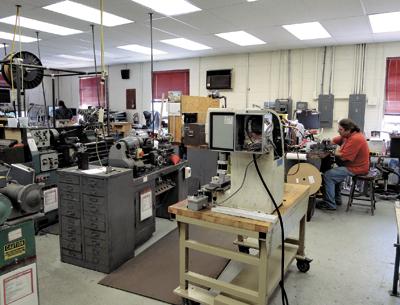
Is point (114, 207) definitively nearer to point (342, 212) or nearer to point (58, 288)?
point (58, 288)

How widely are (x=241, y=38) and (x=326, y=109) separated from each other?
2.35m

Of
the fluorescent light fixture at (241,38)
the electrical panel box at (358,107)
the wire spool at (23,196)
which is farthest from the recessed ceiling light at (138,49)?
the wire spool at (23,196)

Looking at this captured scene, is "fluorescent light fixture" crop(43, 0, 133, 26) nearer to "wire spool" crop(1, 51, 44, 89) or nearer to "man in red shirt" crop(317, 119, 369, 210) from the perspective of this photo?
"wire spool" crop(1, 51, 44, 89)

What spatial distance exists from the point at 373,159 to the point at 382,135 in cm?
95

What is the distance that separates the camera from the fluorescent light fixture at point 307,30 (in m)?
5.16

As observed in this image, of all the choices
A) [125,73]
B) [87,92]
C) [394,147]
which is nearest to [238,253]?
[394,147]

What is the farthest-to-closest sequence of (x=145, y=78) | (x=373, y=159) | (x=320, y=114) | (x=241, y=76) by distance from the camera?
1. (x=145, y=78)
2. (x=241, y=76)
3. (x=320, y=114)
4. (x=373, y=159)

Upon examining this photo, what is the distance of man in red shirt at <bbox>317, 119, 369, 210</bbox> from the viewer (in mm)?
4512

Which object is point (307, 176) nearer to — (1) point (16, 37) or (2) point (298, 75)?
(2) point (298, 75)

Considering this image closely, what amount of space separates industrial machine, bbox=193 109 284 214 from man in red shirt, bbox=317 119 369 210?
2800 mm

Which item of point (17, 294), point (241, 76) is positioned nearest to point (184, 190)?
point (17, 294)

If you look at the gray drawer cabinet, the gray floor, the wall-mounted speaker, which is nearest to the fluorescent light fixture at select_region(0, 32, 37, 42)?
the wall-mounted speaker

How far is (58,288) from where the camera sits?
2.57 metres

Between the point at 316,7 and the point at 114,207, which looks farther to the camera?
the point at 316,7
